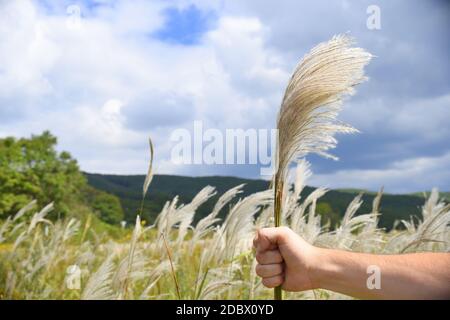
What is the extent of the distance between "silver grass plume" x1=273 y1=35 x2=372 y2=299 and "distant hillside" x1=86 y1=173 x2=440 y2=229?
0.67 meters

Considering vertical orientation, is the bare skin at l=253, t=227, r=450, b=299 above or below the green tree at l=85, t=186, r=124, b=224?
below

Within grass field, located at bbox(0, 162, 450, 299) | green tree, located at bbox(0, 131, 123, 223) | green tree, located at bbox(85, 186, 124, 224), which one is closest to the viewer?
grass field, located at bbox(0, 162, 450, 299)

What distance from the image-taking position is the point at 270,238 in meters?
1.89

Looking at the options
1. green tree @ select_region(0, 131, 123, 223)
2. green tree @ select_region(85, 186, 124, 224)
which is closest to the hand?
green tree @ select_region(0, 131, 123, 223)

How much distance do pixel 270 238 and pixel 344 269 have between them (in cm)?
28

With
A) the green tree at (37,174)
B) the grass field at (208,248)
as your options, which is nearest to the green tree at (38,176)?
the green tree at (37,174)

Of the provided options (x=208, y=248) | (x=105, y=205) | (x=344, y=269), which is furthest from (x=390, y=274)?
(x=105, y=205)

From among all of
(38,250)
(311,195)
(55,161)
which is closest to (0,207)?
(55,161)

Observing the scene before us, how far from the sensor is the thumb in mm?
1871

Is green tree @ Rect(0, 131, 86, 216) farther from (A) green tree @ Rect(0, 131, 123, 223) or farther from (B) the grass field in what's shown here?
(B) the grass field

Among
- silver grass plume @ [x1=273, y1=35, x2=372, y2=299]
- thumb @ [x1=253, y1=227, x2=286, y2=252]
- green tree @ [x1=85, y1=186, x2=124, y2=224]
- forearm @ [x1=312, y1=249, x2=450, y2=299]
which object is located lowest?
forearm @ [x1=312, y1=249, x2=450, y2=299]

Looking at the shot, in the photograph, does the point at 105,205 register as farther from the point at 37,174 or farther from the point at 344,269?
the point at 344,269

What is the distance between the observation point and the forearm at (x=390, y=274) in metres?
1.86

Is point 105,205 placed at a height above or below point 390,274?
above
